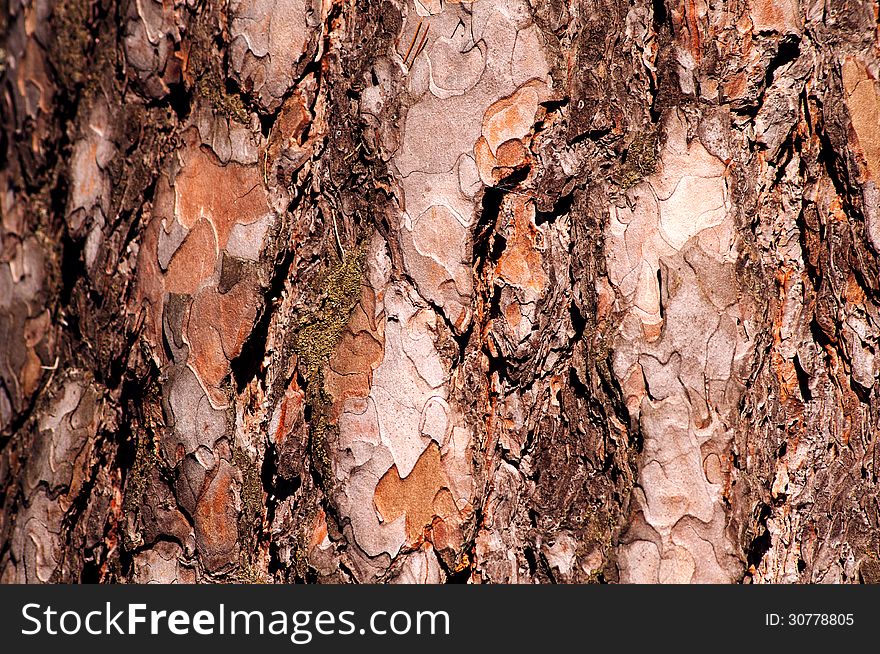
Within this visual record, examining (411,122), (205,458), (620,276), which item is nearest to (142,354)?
(205,458)

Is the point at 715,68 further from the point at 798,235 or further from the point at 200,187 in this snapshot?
the point at 200,187

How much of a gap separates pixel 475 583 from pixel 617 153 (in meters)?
0.52

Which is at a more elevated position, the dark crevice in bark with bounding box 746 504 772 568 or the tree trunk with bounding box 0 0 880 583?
the tree trunk with bounding box 0 0 880 583

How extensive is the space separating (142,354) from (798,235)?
788 millimetres

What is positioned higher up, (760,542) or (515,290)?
(515,290)

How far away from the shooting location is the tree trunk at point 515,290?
0.79 meters

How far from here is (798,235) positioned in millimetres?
816

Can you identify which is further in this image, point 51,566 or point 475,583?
point 51,566

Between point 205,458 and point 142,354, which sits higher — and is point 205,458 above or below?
below

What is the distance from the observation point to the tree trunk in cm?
79

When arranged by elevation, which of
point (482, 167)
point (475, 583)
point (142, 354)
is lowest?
point (475, 583)

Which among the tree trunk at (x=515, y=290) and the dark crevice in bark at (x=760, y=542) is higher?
the tree trunk at (x=515, y=290)

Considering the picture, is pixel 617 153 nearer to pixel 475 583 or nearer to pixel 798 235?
pixel 798 235

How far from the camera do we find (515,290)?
811 millimetres
